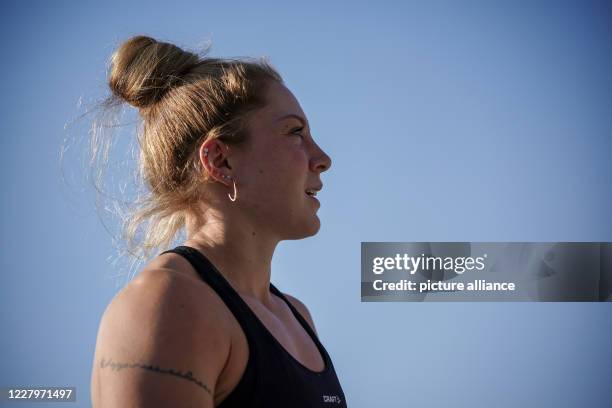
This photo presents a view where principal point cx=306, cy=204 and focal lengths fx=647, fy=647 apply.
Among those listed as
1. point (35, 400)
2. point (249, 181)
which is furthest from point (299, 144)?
point (35, 400)

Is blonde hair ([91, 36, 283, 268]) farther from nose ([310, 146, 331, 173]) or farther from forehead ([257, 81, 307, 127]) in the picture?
nose ([310, 146, 331, 173])

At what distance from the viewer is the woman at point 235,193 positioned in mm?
810

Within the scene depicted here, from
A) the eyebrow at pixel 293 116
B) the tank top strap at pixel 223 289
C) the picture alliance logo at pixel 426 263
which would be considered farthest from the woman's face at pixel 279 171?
the picture alliance logo at pixel 426 263

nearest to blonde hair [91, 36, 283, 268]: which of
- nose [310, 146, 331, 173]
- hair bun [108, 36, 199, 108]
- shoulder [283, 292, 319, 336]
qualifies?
hair bun [108, 36, 199, 108]

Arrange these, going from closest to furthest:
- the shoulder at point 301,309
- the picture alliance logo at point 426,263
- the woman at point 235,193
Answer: the woman at point 235,193
the shoulder at point 301,309
the picture alliance logo at point 426,263

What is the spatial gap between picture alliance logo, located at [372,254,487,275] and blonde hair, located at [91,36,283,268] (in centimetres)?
176

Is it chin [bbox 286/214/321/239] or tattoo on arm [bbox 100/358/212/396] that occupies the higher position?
chin [bbox 286/214/321/239]

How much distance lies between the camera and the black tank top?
779 millimetres

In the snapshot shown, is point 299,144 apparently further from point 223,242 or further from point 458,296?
point 458,296

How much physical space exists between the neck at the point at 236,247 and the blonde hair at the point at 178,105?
0.18ft

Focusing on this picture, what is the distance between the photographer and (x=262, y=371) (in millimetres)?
790

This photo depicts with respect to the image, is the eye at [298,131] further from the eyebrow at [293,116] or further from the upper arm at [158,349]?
the upper arm at [158,349]

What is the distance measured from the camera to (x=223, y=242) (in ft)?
3.20

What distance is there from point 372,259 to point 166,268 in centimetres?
201
